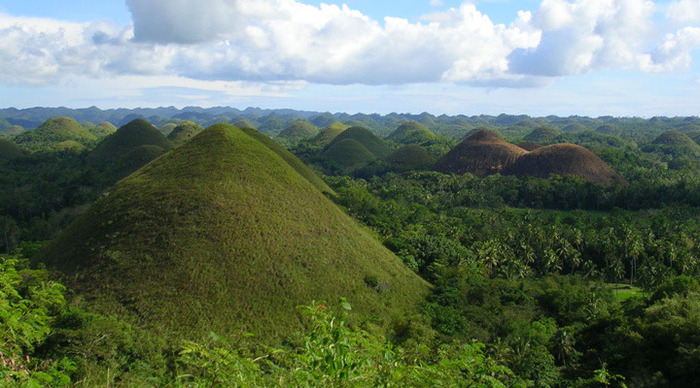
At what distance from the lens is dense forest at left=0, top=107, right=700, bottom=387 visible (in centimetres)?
730

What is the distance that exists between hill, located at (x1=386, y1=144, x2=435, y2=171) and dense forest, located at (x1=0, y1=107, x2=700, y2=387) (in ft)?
149

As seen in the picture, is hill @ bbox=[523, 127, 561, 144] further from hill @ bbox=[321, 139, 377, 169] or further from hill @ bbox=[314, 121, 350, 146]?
hill @ bbox=[321, 139, 377, 169]

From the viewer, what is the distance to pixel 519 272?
41250mm

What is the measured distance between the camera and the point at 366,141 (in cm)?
13925

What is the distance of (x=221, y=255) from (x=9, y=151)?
10552cm

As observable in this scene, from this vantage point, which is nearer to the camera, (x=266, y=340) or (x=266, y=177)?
(x=266, y=340)

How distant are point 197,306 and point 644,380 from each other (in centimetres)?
2354

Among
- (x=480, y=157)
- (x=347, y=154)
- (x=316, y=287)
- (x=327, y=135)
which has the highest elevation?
(x=327, y=135)

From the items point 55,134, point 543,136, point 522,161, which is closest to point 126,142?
point 55,134

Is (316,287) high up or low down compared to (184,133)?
down

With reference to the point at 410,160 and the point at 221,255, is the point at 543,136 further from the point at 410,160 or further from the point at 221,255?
the point at 221,255

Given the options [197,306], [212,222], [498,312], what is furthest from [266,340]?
[498,312]

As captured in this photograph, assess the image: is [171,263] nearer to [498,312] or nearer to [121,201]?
[121,201]

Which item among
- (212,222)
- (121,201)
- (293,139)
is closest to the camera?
(212,222)
